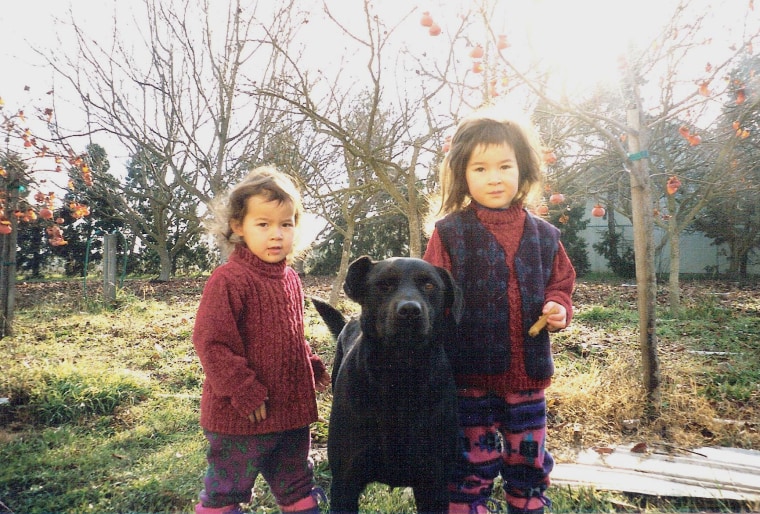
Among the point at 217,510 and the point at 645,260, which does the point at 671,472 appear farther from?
the point at 217,510

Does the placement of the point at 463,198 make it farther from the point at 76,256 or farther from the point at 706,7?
the point at 76,256

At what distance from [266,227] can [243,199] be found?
0.54 feet

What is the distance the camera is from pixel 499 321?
1979 mm

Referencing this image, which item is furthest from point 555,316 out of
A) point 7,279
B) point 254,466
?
point 7,279

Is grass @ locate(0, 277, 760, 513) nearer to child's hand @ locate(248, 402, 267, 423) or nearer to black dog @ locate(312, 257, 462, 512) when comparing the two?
black dog @ locate(312, 257, 462, 512)

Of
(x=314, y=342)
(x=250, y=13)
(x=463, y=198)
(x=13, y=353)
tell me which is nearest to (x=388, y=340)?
(x=463, y=198)

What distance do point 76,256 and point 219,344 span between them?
1985 cm

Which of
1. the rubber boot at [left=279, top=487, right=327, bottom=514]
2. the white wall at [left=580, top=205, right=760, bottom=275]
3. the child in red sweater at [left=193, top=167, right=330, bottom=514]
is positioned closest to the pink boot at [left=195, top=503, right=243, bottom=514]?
the child in red sweater at [left=193, top=167, right=330, bottom=514]

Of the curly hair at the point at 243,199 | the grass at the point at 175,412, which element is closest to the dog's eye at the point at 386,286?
the curly hair at the point at 243,199

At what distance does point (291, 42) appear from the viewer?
6.20 metres

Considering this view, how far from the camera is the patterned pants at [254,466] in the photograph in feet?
5.95

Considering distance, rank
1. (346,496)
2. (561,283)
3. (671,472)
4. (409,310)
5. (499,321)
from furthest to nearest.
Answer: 1. (671,472)
2. (561,283)
3. (499,321)
4. (346,496)
5. (409,310)

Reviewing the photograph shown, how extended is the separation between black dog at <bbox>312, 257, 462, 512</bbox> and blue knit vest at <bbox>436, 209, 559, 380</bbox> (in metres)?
0.21

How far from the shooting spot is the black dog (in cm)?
172
